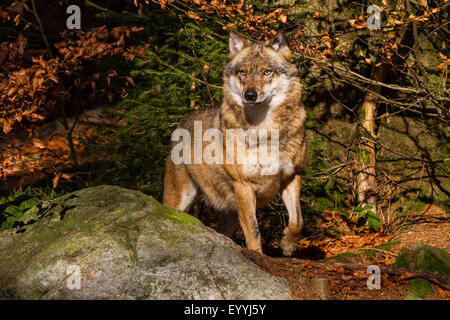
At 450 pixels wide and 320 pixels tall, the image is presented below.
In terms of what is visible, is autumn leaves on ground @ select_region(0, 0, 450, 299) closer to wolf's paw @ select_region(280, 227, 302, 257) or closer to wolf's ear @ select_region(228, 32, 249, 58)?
wolf's ear @ select_region(228, 32, 249, 58)

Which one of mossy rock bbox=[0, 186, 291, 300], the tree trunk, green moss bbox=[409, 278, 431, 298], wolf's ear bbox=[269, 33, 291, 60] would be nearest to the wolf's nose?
wolf's ear bbox=[269, 33, 291, 60]

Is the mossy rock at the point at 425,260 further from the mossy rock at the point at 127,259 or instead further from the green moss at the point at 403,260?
the mossy rock at the point at 127,259

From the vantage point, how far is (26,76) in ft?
18.0

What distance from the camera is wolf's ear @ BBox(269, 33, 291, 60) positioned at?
4.88m

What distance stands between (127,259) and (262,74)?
8.15 feet

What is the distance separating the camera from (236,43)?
17.0 feet

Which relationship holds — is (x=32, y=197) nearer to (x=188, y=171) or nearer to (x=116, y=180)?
(x=116, y=180)

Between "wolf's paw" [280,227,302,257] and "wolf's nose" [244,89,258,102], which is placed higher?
"wolf's nose" [244,89,258,102]

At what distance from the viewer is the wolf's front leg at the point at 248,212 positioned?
4.83 m

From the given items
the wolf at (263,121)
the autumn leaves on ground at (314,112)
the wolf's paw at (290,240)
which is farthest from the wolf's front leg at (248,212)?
the autumn leaves on ground at (314,112)

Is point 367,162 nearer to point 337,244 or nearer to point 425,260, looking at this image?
point 337,244

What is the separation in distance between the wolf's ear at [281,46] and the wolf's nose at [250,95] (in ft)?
2.45

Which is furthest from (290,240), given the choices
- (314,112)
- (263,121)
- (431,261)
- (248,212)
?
(314,112)

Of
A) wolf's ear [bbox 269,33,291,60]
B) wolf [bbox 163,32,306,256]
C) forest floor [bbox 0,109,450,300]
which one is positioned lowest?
forest floor [bbox 0,109,450,300]
